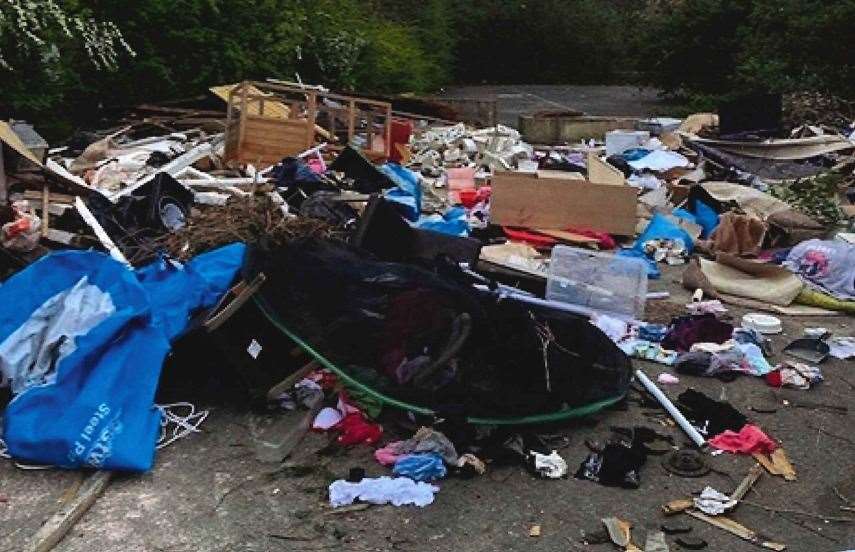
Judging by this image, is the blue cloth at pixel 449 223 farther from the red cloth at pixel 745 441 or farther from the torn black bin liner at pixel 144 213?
the red cloth at pixel 745 441

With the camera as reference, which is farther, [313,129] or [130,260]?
[313,129]

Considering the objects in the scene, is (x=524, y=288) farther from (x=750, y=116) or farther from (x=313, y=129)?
(x=750, y=116)

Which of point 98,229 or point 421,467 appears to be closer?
point 421,467

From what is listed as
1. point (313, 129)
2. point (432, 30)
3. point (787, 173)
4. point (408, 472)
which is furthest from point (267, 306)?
point (432, 30)

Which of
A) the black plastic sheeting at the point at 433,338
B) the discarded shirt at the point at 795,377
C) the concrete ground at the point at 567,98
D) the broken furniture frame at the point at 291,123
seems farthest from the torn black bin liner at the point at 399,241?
the concrete ground at the point at 567,98

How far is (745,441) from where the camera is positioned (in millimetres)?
4523

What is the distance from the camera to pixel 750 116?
1215cm

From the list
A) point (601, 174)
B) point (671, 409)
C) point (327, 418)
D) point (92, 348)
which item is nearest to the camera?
point (92, 348)

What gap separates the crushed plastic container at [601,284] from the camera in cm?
622

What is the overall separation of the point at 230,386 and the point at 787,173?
8094 millimetres

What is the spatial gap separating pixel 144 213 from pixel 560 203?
329 cm

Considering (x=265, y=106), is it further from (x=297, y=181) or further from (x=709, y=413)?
(x=709, y=413)

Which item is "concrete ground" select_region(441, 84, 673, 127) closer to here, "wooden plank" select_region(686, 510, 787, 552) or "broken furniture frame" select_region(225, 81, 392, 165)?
"broken furniture frame" select_region(225, 81, 392, 165)

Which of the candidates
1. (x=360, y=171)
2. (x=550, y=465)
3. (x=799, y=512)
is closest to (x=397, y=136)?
(x=360, y=171)
